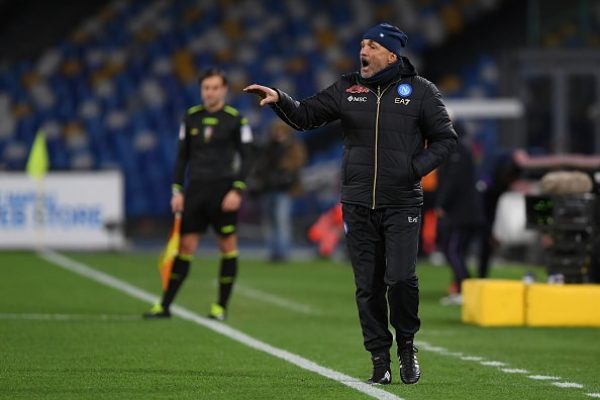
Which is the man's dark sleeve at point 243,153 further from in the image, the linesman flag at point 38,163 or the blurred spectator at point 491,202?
the linesman flag at point 38,163

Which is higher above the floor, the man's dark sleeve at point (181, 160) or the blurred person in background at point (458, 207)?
the man's dark sleeve at point (181, 160)

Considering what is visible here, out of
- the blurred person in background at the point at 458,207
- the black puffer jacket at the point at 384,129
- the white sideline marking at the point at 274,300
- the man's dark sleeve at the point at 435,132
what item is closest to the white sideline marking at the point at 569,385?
the black puffer jacket at the point at 384,129

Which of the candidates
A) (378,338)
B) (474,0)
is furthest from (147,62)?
(378,338)

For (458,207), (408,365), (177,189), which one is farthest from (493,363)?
(458,207)

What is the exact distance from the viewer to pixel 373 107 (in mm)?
9500

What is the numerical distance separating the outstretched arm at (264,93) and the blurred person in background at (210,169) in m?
4.83

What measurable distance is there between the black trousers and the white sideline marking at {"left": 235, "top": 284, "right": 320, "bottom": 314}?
6.10 meters

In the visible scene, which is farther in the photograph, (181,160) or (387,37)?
(181,160)

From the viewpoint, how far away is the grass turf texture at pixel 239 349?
9.20 metres

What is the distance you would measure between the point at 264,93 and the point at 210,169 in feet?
16.5

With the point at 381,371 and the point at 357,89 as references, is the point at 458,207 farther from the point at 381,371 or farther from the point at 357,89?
the point at 381,371

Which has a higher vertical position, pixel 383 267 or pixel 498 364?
pixel 383 267

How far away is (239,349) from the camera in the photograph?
11.7 meters

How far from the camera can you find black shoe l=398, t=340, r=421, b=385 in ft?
31.1
